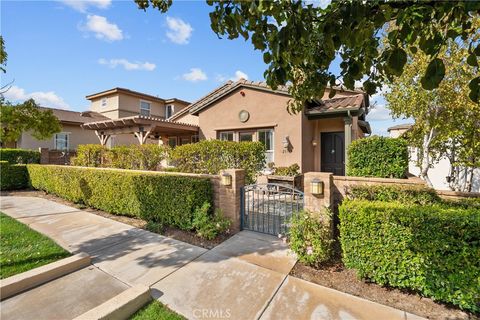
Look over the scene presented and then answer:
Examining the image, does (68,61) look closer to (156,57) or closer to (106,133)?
(156,57)

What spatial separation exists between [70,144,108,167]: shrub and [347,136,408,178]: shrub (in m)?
10.4

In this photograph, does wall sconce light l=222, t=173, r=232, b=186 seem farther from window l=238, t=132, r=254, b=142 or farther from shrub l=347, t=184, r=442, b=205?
window l=238, t=132, r=254, b=142

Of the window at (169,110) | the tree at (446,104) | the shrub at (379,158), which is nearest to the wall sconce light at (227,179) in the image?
the shrub at (379,158)

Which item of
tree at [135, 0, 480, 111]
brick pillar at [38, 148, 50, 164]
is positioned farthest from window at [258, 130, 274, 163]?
brick pillar at [38, 148, 50, 164]

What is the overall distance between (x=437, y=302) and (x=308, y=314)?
1968 millimetres

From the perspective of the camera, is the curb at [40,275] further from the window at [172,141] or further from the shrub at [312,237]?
the window at [172,141]

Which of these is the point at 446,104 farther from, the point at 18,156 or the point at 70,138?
the point at 70,138

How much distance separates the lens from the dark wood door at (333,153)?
442 inches

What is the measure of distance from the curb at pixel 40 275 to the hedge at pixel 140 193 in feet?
7.12

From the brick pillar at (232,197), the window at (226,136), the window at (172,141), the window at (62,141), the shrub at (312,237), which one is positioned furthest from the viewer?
the window at (62,141)

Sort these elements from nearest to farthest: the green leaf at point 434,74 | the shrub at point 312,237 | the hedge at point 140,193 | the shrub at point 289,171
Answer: the green leaf at point 434,74 < the shrub at point 312,237 < the hedge at point 140,193 < the shrub at point 289,171

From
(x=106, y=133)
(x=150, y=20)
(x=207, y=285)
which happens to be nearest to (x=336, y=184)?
(x=207, y=285)

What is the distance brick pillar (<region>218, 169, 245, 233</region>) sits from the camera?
18.6 ft

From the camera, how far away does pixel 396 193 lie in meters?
4.53
